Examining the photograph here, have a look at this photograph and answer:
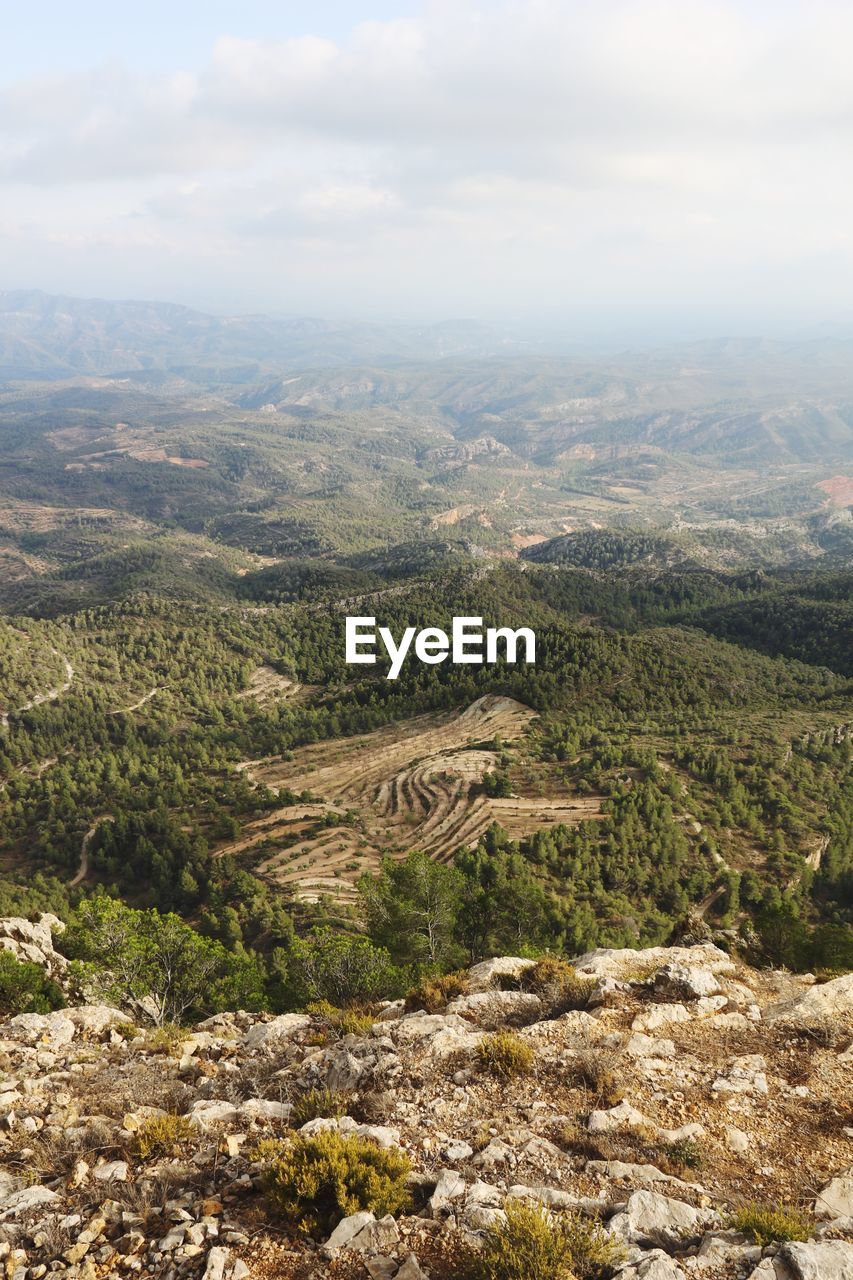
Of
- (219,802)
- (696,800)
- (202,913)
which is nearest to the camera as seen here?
(202,913)

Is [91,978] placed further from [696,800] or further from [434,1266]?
[696,800]

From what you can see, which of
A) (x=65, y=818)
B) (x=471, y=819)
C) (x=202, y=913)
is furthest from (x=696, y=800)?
(x=65, y=818)

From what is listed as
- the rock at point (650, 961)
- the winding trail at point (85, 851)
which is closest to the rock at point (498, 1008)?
the rock at point (650, 961)

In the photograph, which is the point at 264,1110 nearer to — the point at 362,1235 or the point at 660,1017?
the point at 362,1235

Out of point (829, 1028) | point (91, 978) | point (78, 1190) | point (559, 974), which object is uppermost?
point (78, 1190)

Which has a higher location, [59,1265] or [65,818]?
[59,1265]

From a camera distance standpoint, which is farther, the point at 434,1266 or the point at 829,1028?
the point at 829,1028

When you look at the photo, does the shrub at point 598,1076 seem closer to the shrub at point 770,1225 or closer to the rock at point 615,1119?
the rock at point 615,1119

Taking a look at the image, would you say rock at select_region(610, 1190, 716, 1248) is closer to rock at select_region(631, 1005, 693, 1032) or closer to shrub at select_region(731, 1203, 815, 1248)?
shrub at select_region(731, 1203, 815, 1248)
